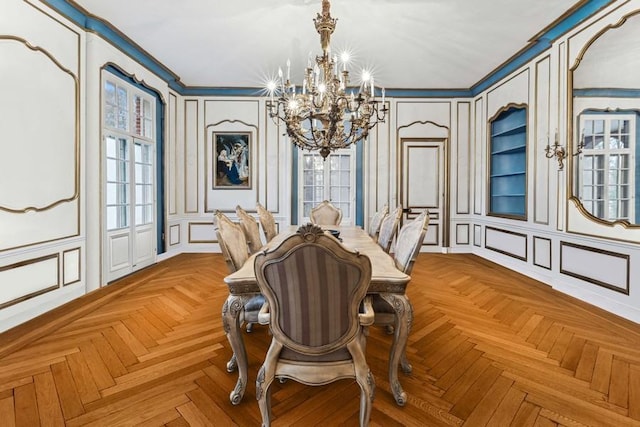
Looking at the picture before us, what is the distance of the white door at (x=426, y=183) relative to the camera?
19.0ft

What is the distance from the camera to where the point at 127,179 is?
4.17m

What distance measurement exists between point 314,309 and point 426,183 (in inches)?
199

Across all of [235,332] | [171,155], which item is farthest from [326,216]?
[171,155]

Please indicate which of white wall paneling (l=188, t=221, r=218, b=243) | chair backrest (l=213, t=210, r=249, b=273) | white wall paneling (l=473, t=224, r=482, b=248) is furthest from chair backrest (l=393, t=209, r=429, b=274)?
white wall paneling (l=188, t=221, r=218, b=243)

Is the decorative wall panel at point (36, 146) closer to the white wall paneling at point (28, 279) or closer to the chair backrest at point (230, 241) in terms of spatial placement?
the white wall paneling at point (28, 279)

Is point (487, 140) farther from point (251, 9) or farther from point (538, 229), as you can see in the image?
point (251, 9)

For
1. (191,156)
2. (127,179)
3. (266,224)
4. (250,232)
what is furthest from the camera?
(191,156)

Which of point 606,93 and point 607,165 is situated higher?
point 606,93

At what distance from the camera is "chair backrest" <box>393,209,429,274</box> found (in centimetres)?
181

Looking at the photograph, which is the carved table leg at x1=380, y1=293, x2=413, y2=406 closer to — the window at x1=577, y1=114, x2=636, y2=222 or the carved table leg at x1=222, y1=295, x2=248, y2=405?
the carved table leg at x1=222, y1=295, x2=248, y2=405

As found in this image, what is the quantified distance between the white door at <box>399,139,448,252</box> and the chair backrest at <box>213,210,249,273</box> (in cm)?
420

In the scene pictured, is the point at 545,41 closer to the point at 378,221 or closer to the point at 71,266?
the point at 378,221

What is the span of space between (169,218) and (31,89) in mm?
2801

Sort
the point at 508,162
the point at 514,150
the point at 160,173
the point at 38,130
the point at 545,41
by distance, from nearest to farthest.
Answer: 1. the point at 38,130
2. the point at 545,41
3. the point at 514,150
4. the point at 160,173
5. the point at 508,162
